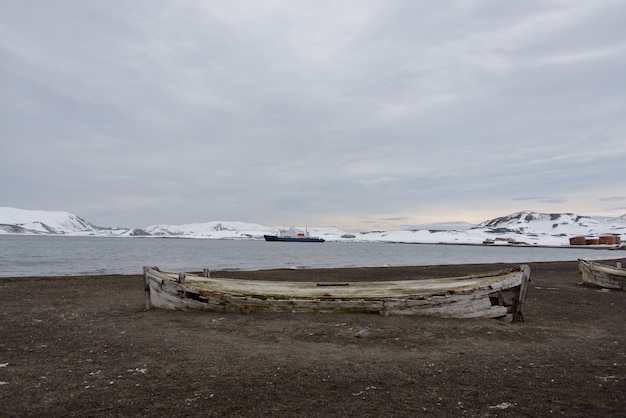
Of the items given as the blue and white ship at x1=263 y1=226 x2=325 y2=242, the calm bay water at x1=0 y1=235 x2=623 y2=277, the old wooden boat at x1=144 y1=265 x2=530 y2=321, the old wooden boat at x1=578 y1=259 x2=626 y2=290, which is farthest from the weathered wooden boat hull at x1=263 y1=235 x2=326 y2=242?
the old wooden boat at x1=144 y1=265 x2=530 y2=321

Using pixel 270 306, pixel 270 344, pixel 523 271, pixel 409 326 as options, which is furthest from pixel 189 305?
pixel 523 271

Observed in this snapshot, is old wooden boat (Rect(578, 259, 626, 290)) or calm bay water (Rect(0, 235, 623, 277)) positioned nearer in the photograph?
old wooden boat (Rect(578, 259, 626, 290))

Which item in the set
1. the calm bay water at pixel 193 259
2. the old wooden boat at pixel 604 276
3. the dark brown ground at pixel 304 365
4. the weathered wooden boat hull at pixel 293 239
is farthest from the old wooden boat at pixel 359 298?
the weathered wooden boat hull at pixel 293 239

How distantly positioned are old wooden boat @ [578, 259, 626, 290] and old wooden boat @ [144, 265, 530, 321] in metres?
9.53

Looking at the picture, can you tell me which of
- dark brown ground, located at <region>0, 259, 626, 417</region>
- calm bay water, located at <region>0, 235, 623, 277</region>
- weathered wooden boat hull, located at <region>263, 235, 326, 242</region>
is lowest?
dark brown ground, located at <region>0, 259, 626, 417</region>

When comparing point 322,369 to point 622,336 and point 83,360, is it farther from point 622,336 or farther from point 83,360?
point 622,336

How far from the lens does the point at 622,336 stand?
29.2 feet

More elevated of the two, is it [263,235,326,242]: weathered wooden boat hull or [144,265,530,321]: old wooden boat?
[263,235,326,242]: weathered wooden boat hull

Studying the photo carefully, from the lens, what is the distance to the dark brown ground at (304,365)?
4.95m

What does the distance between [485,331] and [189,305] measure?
734 cm

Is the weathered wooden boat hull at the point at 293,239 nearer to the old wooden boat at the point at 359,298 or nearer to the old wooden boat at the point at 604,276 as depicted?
the old wooden boat at the point at 604,276

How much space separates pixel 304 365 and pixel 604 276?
17.3 m

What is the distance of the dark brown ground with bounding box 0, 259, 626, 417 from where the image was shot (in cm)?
495

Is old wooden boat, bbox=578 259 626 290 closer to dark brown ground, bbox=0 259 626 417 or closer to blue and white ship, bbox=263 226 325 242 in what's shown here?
dark brown ground, bbox=0 259 626 417
